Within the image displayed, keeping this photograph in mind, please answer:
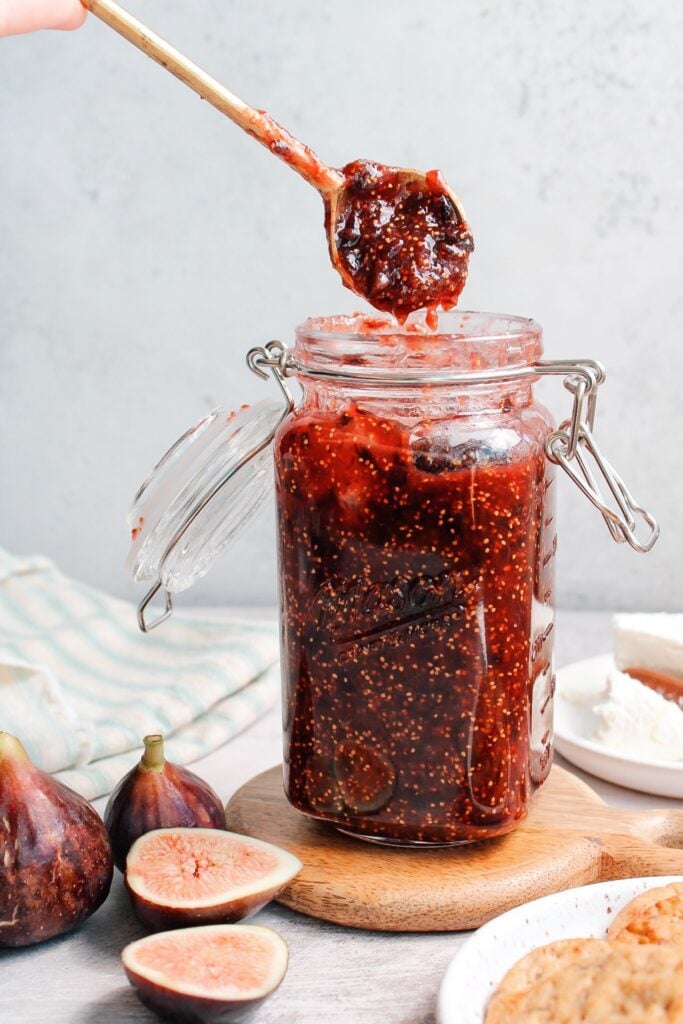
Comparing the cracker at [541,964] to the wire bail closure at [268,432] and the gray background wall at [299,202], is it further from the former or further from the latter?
the gray background wall at [299,202]

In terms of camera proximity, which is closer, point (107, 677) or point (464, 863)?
point (464, 863)

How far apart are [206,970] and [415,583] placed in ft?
1.31

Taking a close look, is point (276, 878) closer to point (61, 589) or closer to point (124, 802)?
point (124, 802)

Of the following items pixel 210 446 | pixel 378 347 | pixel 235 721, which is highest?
pixel 378 347

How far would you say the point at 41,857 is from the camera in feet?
3.87

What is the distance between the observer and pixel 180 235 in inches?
84.8

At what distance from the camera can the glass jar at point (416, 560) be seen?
1.21 m

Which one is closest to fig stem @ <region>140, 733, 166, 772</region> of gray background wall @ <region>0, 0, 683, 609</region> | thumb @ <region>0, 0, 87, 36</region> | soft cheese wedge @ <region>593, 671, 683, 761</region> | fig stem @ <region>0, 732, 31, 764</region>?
fig stem @ <region>0, 732, 31, 764</region>

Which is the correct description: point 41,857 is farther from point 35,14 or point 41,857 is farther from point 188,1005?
point 35,14

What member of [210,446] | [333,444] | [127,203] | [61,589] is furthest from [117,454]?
[333,444]

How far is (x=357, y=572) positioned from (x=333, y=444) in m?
0.13

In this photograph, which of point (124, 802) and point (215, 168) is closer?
point (124, 802)

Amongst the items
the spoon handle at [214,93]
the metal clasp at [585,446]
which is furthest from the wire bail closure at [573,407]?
the spoon handle at [214,93]

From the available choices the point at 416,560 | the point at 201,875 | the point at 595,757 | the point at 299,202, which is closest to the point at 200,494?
the point at 416,560
